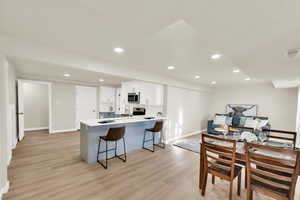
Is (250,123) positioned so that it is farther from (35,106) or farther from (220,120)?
(35,106)

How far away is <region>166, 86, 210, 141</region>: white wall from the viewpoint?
476 cm

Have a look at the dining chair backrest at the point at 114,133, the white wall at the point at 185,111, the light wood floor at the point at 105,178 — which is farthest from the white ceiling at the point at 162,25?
the white wall at the point at 185,111

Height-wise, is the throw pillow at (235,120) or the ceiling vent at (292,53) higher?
the ceiling vent at (292,53)

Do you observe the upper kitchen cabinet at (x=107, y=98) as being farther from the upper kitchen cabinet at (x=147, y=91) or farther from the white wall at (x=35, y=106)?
the white wall at (x=35, y=106)

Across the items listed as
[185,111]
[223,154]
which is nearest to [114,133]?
[223,154]

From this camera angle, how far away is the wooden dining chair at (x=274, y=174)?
1411mm

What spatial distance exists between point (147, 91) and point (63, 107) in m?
3.63

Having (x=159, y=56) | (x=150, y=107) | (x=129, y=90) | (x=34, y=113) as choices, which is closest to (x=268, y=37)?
(x=159, y=56)

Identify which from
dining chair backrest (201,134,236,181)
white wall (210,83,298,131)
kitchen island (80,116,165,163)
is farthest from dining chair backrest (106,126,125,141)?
white wall (210,83,298,131)

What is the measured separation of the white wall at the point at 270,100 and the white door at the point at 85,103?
6259 millimetres

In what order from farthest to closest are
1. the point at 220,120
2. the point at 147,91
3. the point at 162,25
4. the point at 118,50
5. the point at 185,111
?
the point at 220,120 → the point at 185,111 → the point at 147,91 → the point at 118,50 → the point at 162,25

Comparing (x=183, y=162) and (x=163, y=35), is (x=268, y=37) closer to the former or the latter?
(x=163, y=35)

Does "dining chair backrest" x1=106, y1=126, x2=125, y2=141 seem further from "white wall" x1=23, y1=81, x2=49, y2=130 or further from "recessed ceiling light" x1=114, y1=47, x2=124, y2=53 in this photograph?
"white wall" x1=23, y1=81, x2=49, y2=130

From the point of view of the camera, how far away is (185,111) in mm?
5430
